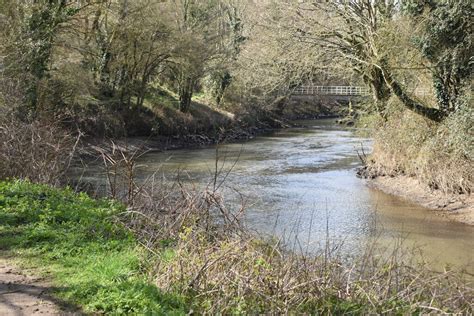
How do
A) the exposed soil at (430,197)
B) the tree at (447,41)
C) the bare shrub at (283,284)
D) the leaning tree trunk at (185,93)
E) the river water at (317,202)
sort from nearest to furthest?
the bare shrub at (283,284) → the river water at (317,202) → the exposed soil at (430,197) → the tree at (447,41) → the leaning tree trunk at (185,93)

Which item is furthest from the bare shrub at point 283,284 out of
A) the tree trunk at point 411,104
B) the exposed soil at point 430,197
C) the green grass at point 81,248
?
the tree trunk at point 411,104

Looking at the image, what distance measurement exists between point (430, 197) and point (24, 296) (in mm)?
14839

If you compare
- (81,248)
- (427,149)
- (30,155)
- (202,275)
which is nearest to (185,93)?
(427,149)

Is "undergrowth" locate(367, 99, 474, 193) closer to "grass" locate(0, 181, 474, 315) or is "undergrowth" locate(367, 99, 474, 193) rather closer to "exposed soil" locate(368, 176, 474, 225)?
"exposed soil" locate(368, 176, 474, 225)

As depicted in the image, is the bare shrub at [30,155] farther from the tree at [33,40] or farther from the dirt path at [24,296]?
the dirt path at [24,296]

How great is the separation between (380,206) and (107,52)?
66.8ft

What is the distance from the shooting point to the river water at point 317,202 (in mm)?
12211

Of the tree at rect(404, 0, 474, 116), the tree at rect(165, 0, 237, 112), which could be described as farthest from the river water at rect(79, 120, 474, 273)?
the tree at rect(165, 0, 237, 112)

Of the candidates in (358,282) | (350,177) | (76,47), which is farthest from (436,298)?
(76,47)

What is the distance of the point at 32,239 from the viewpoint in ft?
24.5

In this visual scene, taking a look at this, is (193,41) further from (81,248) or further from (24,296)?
(24,296)

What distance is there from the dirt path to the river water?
3.39 metres

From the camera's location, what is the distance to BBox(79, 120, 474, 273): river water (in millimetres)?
12211

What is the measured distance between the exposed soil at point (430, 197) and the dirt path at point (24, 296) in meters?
12.6
